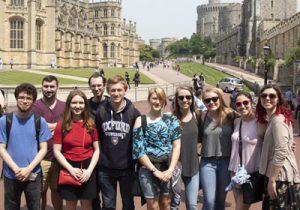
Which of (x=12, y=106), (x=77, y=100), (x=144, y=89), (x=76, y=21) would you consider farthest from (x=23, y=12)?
(x=77, y=100)

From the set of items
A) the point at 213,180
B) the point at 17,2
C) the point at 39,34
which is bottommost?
the point at 213,180

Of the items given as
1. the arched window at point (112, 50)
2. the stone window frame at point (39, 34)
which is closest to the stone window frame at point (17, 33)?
the stone window frame at point (39, 34)

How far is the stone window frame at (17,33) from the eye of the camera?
50.2 meters

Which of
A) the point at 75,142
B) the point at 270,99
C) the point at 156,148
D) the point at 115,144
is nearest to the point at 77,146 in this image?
the point at 75,142

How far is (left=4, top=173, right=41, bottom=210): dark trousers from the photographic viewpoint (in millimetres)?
5395

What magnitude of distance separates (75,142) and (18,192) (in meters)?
0.90

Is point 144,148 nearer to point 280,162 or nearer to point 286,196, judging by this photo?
point 280,162

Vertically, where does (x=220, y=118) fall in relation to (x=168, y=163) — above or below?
above

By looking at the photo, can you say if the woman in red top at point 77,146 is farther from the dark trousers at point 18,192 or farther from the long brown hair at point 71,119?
the dark trousers at point 18,192

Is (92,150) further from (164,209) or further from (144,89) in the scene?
(144,89)

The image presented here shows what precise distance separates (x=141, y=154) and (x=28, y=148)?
133 cm

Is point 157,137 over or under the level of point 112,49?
under

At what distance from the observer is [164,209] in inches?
219

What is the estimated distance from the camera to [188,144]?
18.2 ft
